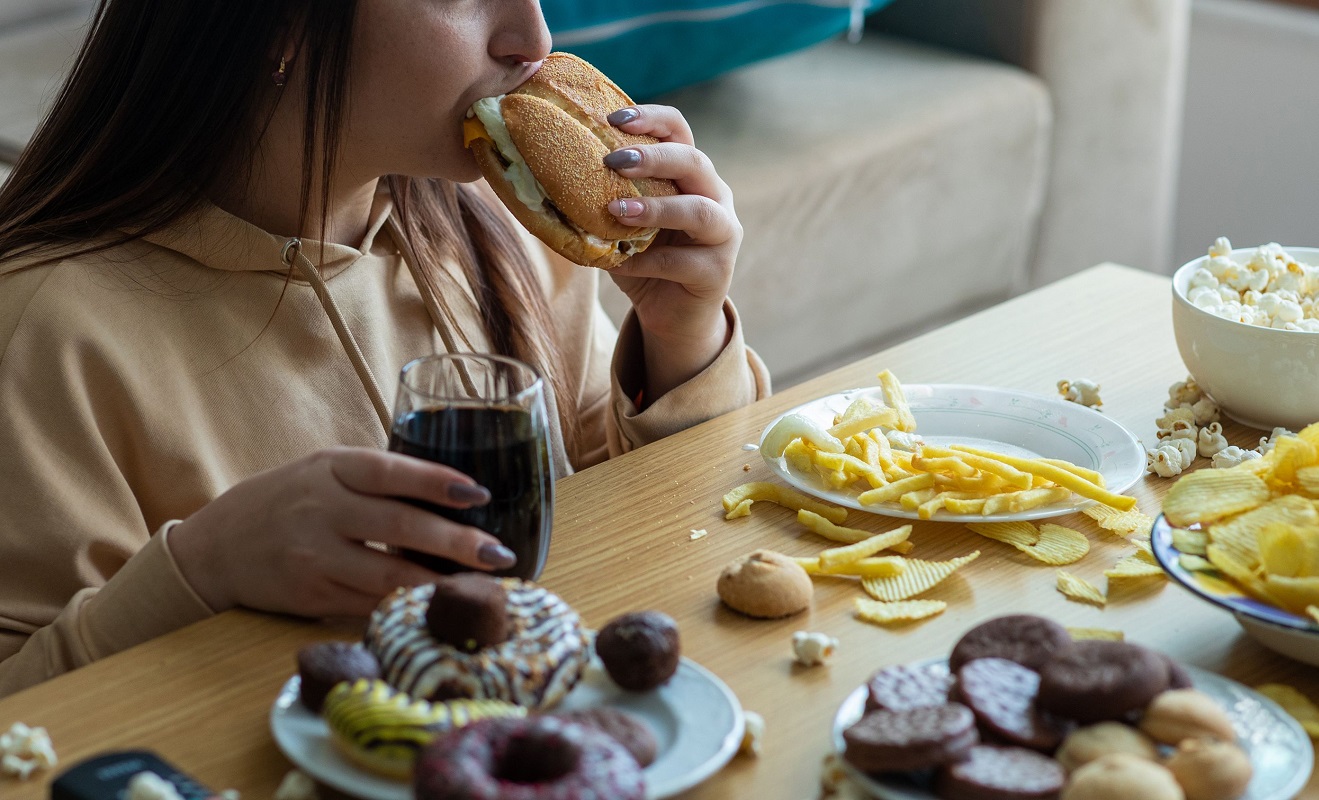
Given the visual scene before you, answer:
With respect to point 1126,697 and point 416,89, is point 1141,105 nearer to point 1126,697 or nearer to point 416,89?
point 416,89

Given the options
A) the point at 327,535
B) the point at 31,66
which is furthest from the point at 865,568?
the point at 31,66

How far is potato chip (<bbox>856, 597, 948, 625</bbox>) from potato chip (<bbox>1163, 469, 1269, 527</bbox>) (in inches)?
6.0

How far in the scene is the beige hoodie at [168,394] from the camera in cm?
98

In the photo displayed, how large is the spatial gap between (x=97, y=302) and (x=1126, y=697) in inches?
32.5

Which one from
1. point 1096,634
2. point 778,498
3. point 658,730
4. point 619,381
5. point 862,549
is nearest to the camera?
point 658,730

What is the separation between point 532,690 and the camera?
0.70 m

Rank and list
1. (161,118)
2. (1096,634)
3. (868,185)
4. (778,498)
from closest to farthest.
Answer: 1. (1096,634)
2. (778,498)
3. (161,118)
4. (868,185)

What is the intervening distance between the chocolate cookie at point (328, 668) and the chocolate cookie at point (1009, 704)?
303mm

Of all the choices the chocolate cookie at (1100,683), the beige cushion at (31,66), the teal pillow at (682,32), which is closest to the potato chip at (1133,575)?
the chocolate cookie at (1100,683)

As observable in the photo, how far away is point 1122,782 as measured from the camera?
1.98ft

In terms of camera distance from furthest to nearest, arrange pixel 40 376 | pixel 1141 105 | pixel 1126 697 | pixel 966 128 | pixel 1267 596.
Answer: pixel 1141 105 → pixel 966 128 → pixel 40 376 → pixel 1267 596 → pixel 1126 697

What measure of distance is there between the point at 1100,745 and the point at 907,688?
0.10m

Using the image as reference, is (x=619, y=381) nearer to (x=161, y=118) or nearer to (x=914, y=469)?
(x=914, y=469)

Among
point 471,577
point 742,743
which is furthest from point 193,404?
point 742,743
